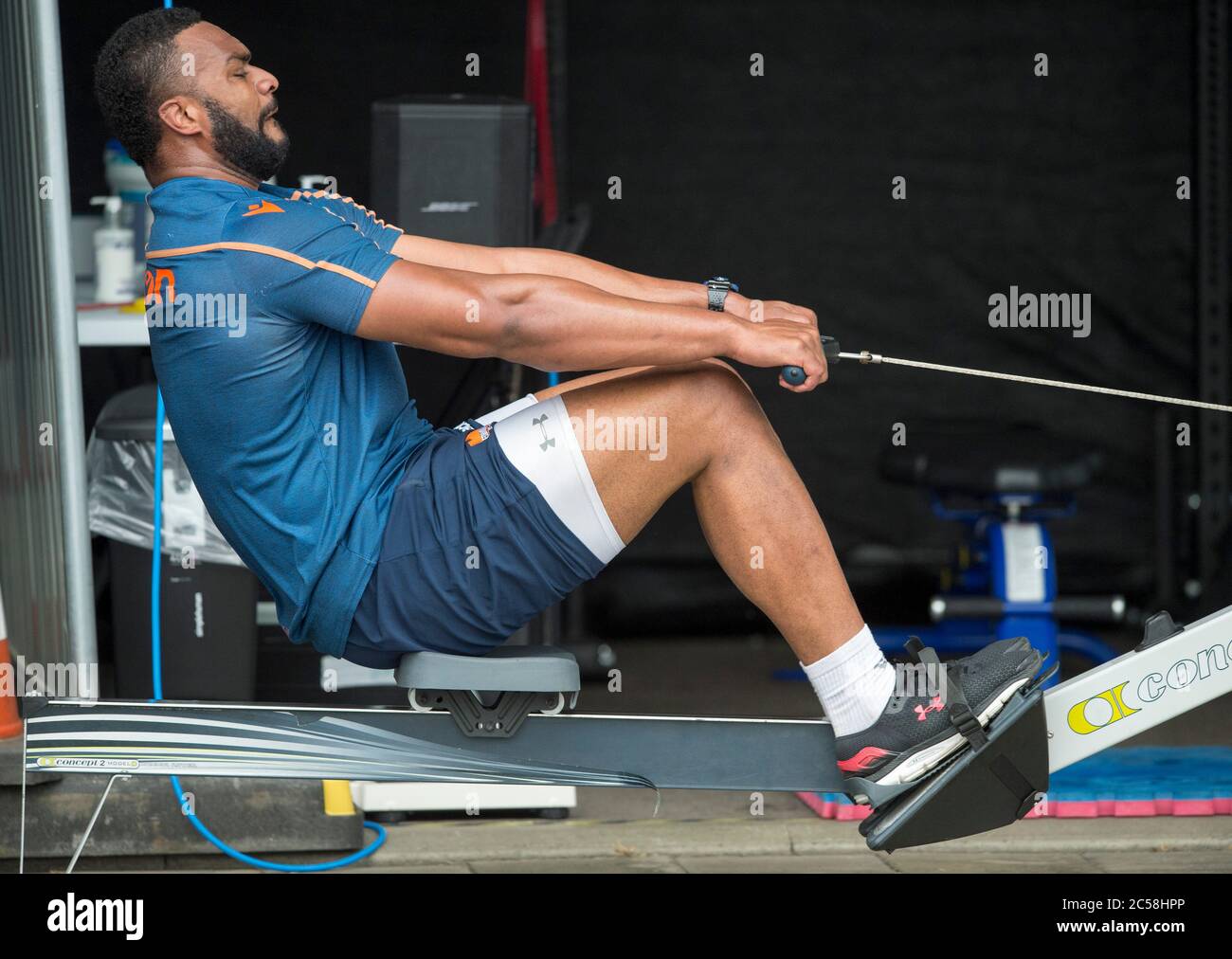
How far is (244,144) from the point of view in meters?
2.14

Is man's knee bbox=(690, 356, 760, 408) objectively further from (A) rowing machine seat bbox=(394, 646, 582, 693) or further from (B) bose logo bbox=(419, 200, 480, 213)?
(B) bose logo bbox=(419, 200, 480, 213)

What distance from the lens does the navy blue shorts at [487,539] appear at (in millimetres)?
2059

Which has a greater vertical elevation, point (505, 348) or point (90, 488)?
point (505, 348)

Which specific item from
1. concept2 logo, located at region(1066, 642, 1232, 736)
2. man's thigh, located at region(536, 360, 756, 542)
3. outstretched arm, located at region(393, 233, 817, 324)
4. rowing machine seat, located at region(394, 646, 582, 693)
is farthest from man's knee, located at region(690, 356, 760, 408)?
concept2 logo, located at region(1066, 642, 1232, 736)

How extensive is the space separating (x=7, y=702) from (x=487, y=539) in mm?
1339

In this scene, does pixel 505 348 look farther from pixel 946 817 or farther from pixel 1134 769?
pixel 1134 769

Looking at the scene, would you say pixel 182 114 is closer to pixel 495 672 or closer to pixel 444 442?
pixel 444 442

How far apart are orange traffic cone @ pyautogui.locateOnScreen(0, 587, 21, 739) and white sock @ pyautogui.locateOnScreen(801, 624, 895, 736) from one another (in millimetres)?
1595

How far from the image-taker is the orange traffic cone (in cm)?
286

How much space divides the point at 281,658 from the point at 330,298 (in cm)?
164

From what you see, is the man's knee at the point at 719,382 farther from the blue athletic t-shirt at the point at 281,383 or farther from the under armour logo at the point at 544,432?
the blue athletic t-shirt at the point at 281,383

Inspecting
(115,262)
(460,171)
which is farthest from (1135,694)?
(115,262)

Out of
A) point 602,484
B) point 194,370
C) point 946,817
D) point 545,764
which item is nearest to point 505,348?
point 602,484

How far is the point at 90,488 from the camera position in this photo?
3.22m
